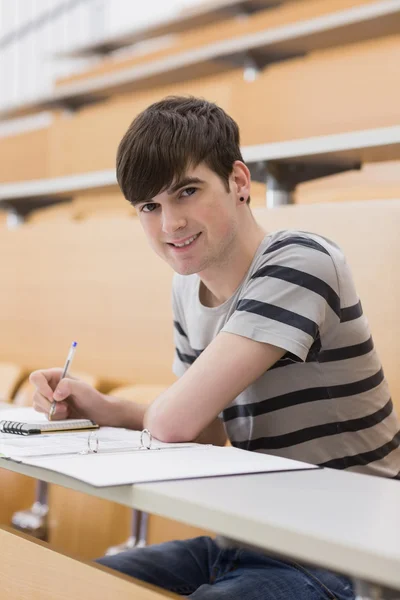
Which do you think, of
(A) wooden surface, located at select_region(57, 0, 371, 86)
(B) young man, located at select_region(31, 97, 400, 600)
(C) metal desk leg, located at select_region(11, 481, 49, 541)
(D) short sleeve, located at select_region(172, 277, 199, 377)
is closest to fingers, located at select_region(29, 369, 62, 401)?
(B) young man, located at select_region(31, 97, 400, 600)

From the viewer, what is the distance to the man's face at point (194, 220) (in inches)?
31.2

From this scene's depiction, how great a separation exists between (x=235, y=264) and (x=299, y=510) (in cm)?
42

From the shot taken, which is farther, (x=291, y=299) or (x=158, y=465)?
(x=291, y=299)

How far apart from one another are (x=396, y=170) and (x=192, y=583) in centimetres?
83

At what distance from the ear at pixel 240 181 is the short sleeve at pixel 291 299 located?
0.09 meters

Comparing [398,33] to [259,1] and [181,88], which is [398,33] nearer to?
A: [181,88]

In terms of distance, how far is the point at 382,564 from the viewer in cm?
35

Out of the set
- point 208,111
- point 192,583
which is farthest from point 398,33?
point 192,583

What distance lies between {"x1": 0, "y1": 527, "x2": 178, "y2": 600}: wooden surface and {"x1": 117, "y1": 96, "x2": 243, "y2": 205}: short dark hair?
345 mm

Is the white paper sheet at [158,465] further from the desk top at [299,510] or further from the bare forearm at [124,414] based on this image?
the bare forearm at [124,414]

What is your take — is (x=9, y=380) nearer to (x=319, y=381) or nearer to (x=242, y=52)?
(x=319, y=381)

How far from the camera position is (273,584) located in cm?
66

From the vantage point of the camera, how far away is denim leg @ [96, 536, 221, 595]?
2.44 feet

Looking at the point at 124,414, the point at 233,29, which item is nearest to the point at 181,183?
the point at 124,414
